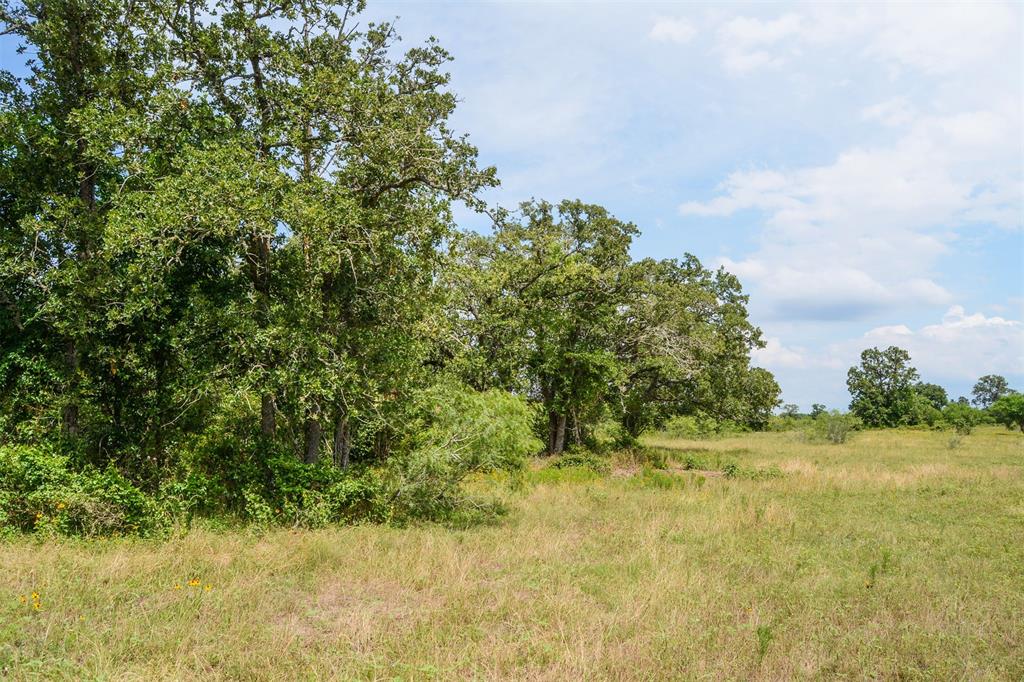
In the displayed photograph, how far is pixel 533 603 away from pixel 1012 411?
7008 cm

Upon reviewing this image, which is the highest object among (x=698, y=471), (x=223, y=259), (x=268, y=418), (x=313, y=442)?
(x=223, y=259)

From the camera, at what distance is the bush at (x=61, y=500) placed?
33.6 feet

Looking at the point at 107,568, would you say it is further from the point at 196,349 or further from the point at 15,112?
the point at 15,112

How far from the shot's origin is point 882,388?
265 ft

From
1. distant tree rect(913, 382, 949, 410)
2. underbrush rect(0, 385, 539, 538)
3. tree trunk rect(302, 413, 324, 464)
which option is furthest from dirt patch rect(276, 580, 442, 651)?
distant tree rect(913, 382, 949, 410)

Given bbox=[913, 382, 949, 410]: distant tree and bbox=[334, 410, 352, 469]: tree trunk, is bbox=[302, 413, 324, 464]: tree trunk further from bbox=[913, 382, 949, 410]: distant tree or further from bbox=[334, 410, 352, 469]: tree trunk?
bbox=[913, 382, 949, 410]: distant tree

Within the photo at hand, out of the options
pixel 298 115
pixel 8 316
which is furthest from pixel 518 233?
pixel 8 316

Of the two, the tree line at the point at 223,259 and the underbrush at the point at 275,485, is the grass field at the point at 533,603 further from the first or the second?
the tree line at the point at 223,259

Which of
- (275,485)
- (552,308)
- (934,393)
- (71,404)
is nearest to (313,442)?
(275,485)

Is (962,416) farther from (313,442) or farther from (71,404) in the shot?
(71,404)

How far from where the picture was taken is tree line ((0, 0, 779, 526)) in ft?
36.4

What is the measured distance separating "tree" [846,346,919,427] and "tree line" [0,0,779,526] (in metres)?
76.8

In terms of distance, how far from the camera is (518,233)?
24.9 m

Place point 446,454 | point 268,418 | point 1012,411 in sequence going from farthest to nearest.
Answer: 1. point 1012,411
2. point 268,418
3. point 446,454
